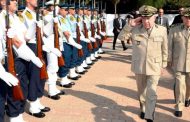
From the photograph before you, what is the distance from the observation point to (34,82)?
6668 millimetres

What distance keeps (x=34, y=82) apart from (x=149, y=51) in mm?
1952

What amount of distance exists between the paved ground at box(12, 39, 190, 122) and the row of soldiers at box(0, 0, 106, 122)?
11.8 inches

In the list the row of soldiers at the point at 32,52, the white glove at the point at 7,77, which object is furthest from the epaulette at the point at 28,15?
the white glove at the point at 7,77

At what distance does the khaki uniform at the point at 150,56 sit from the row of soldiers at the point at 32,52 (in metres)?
1.47

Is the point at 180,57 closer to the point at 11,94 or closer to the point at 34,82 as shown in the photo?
the point at 34,82

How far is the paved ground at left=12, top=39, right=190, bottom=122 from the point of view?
6684 mm

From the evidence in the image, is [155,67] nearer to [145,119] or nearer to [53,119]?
[145,119]

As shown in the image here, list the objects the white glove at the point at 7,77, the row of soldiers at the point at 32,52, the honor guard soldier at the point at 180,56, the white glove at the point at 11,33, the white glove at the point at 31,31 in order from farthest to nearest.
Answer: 1. the honor guard soldier at the point at 180,56
2. the white glove at the point at 31,31
3. the row of soldiers at the point at 32,52
4. the white glove at the point at 11,33
5. the white glove at the point at 7,77

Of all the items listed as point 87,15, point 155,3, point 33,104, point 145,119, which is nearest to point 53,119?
point 33,104

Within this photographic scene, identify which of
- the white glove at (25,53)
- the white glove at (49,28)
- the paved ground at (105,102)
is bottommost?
the paved ground at (105,102)

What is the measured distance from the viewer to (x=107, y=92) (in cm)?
871

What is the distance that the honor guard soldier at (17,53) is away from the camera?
523cm

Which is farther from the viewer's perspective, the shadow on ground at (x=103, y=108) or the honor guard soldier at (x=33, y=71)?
the shadow on ground at (x=103, y=108)

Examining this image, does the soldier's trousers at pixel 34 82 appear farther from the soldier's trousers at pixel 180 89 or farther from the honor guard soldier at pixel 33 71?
the soldier's trousers at pixel 180 89
